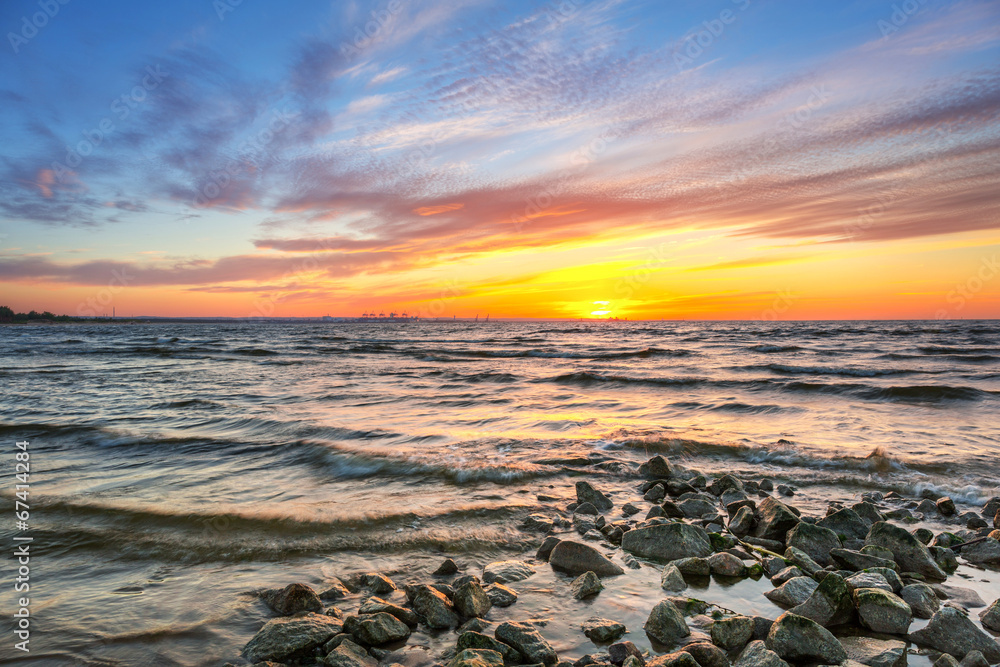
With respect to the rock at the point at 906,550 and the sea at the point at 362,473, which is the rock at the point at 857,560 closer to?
the rock at the point at 906,550

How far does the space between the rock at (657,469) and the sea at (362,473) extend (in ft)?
0.69

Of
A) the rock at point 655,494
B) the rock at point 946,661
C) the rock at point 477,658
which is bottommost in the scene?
the rock at point 655,494

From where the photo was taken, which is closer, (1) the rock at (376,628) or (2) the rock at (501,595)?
(1) the rock at (376,628)

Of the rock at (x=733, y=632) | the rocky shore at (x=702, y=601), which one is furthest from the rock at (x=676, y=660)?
the rock at (x=733, y=632)

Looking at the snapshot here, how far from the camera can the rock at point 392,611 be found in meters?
3.53

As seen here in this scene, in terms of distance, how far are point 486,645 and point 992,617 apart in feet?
11.7

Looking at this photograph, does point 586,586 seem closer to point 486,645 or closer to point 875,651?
point 486,645

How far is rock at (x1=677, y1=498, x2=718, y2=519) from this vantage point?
586 centimetres

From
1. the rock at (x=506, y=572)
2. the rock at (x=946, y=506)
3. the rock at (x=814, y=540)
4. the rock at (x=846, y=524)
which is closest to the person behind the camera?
the rock at (x=506, y=572)

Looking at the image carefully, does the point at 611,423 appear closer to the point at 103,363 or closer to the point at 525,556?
the point at 525,556

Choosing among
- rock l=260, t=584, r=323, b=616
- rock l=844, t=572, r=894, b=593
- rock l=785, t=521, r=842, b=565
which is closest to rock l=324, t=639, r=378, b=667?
rock l=260, t=584, r=323, b=616

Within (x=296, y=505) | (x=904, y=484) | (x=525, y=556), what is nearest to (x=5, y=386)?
(x=296, y=505)

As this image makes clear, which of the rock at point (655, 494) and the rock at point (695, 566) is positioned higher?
the rock at point (695, 566)

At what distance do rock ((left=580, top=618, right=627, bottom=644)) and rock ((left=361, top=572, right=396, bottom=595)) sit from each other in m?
1.61
